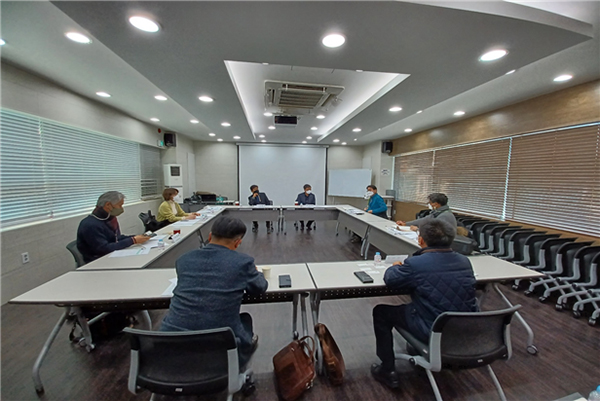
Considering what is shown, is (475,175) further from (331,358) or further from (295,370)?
(295,370)

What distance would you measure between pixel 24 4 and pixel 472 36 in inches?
126

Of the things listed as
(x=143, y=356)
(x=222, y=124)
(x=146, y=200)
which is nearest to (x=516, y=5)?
(x=143, y=356)

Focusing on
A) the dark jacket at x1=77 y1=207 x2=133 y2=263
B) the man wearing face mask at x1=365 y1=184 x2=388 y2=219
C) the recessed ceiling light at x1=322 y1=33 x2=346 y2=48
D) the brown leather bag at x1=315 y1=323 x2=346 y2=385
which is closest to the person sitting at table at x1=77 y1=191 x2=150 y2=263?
the dark jacket at x1=77 y1=207 x2=133 y2=263

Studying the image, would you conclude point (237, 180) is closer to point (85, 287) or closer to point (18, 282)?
point (18, 282)

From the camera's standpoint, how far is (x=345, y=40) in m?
1.80

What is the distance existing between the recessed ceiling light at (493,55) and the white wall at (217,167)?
7231mm

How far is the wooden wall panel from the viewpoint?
2930mm

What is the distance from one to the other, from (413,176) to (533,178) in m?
3.16

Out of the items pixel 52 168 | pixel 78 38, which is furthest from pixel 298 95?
pixel 52 168

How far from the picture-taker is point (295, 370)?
4.92 feet

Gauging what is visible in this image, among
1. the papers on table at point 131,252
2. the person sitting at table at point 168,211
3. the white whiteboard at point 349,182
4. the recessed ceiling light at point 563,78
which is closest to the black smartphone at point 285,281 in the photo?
the papers on table at point 131,252

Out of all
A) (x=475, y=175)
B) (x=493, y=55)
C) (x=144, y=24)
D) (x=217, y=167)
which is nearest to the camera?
(x=144, y=24)

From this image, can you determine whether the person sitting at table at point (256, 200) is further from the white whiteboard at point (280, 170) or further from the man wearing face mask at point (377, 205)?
the man wearing face mask at point (377, 205)

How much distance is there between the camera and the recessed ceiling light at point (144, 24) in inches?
61.5
